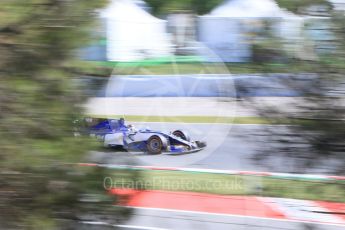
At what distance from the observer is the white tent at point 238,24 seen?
83.5 inches

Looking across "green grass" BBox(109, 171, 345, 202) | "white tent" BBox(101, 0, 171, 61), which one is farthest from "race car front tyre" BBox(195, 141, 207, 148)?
"white tent" BBox(101, 0, 171, 61)

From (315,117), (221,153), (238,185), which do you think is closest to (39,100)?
(221,153)

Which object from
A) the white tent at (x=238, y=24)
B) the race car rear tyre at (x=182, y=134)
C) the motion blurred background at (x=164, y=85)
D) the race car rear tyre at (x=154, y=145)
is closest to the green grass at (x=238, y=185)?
the motion blurred background at (x=164, y=85)

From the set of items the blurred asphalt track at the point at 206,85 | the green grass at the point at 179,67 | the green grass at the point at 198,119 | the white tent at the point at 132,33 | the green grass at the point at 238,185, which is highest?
the white tent at the point at 132,33

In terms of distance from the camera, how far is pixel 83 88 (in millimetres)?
2418

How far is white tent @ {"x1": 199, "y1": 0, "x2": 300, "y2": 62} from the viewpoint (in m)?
2.12

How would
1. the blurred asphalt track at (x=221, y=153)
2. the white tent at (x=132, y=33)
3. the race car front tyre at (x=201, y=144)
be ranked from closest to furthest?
the white tent at (x=132, y=33), the blurred asphalt track at (x=221, y=153), the race car front tyre at (x=201, y=144)

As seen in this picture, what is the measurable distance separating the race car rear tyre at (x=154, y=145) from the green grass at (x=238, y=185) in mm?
144

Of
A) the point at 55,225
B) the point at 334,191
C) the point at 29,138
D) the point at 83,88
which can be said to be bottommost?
the point at 55,225

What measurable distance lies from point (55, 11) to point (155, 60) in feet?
1.53

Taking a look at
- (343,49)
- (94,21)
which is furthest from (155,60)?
(343,49)

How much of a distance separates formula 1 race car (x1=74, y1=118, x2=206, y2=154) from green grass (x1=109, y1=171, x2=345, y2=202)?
0.16 m

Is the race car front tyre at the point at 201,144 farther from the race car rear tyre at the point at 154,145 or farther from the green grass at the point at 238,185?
the green grass at the point at 238,185

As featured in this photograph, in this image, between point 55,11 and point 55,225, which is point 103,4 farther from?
point 55,225
